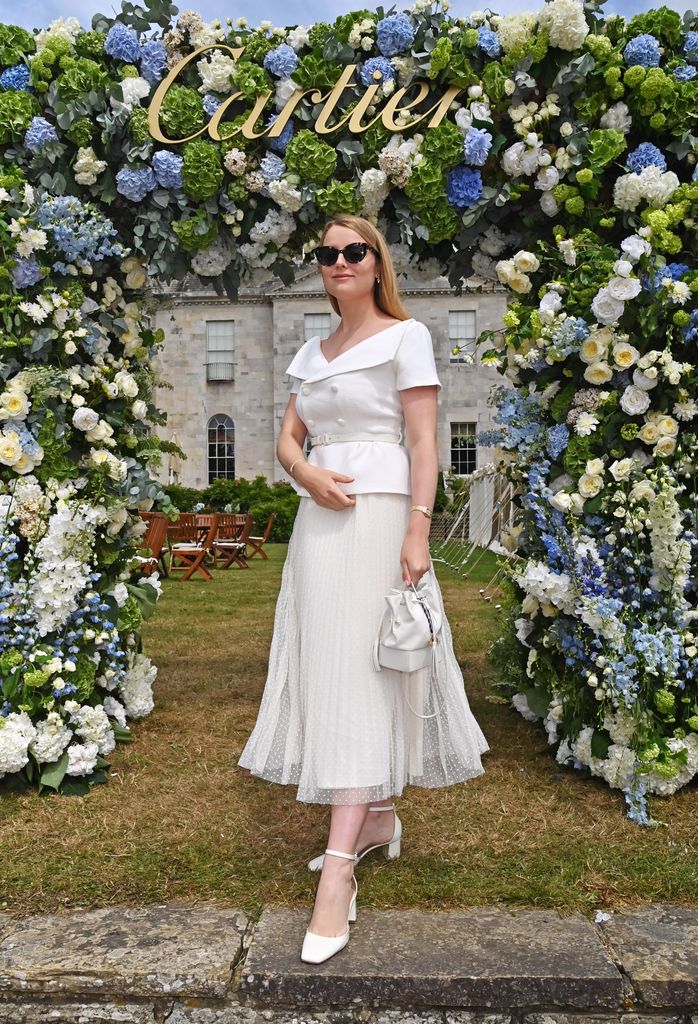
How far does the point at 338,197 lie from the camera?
13.3ft

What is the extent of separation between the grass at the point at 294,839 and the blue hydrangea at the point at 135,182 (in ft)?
8.86

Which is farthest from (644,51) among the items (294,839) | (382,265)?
(294,839)

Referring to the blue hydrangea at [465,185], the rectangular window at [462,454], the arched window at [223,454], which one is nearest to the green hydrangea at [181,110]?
the blue hydrangea at [465,185]

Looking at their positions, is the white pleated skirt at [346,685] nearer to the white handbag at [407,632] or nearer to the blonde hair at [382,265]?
the white handbag at [407,632]

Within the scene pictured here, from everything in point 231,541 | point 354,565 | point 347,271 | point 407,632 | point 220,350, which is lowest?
point 231,541

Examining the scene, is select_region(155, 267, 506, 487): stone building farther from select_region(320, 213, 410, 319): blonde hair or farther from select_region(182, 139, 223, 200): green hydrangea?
select_region(320, 213, 410, 319): blonde hair

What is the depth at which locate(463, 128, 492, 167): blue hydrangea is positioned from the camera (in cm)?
391

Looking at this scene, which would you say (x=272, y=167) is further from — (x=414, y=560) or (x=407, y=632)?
(x=407, y=632)

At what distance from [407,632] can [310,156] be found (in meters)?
2.40

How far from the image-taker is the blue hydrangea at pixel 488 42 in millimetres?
3928

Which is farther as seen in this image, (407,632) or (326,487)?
(326,487)

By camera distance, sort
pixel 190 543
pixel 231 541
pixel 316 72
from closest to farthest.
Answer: pixel 316 72 < pixel 190 543 < pixel 231 541

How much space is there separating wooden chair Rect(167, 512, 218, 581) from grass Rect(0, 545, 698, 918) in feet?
28.3

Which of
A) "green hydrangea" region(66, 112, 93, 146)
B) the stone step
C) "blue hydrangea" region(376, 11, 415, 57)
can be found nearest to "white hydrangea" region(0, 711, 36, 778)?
the stone step
